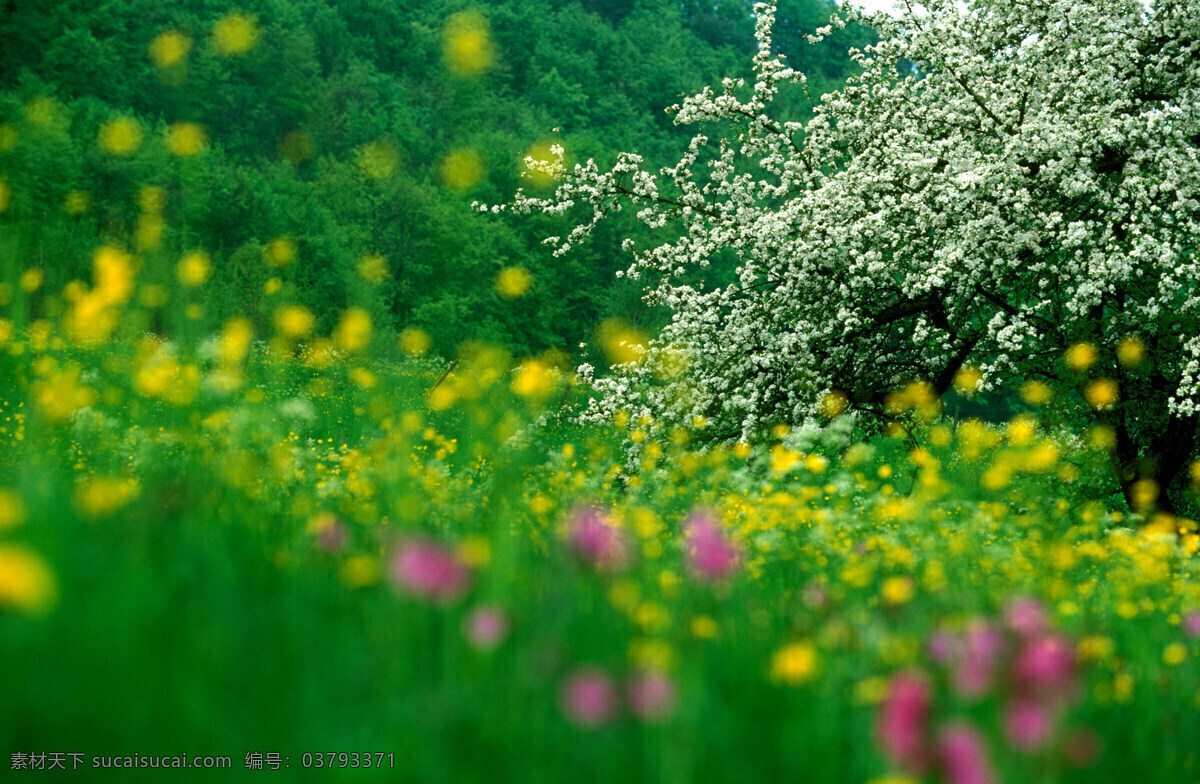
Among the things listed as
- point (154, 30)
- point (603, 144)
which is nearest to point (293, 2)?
point (154, 30)

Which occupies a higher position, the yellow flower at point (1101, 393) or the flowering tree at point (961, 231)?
the flowering tree at point (961, 231)

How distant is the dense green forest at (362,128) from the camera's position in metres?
34.7

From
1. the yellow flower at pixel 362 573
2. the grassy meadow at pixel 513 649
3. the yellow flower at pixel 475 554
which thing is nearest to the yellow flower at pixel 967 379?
the grassy meadow at pixel 513 649

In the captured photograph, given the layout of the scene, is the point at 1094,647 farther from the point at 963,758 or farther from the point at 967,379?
the point at 967,379

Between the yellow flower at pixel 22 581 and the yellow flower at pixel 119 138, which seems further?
the yellow flower at pixel 119 138

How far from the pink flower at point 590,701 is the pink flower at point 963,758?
60 cm

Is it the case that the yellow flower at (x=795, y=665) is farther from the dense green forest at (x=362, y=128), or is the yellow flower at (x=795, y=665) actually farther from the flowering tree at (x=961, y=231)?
the dense green forest at (x=362, y=128)

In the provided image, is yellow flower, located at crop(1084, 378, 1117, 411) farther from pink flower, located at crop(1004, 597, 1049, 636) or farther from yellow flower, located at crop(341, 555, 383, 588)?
yellow flower, located at crop(341, 555, 383, 588)

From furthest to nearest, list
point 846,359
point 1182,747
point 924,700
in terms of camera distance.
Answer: point 846,359 < point 1182,747 < point 924,700

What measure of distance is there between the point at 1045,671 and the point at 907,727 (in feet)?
1.52

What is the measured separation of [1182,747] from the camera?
268 centimetres

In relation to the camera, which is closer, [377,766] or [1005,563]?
[377,766]

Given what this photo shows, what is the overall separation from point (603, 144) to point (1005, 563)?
5643 cm

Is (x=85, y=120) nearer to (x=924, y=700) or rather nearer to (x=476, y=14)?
(x=476, y=14)
